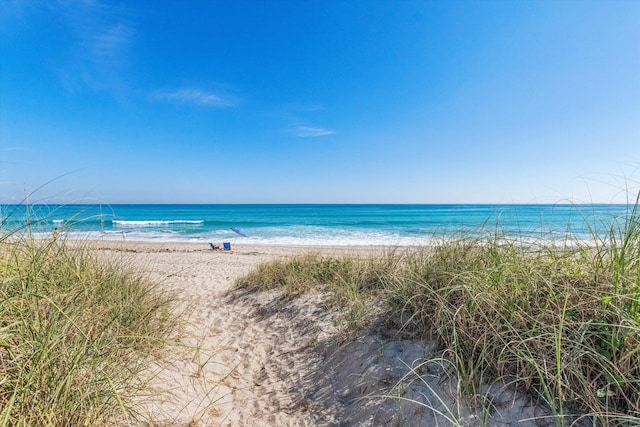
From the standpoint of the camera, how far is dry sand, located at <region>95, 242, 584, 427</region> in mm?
2234

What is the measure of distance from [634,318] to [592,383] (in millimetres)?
528

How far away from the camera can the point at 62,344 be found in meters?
1.93

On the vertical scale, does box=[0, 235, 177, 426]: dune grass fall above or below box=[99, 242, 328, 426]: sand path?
above

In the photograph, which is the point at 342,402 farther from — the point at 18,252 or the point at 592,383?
the point at 18,252

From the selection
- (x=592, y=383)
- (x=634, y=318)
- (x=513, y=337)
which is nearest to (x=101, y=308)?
(x=513, y=337)

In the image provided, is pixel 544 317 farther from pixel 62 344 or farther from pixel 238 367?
pixel 62 344

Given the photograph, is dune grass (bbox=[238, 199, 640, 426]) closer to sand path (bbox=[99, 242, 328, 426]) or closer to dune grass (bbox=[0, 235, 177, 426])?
sand path (bbox=[99, 242, 328, 426])

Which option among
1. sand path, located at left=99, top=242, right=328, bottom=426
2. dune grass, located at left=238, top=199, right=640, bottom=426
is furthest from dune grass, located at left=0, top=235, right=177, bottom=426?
dune grass, located at left=238, top=199, right=640, bottom=426

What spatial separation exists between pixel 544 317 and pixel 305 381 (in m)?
2.46

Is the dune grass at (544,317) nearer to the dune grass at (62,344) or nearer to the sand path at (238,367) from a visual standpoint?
the sand path at (238,367)

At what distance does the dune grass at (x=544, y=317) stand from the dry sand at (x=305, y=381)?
19 centimetres

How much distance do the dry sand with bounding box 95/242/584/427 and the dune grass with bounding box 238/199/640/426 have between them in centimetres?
19

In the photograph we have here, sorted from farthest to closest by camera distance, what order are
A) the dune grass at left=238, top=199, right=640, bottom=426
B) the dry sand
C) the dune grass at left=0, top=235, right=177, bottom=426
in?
the dry sand
the dune grass at left=238, top=199, right=640, bottom=426
the dune grass at left=0, top=235, right=177, bottom=426

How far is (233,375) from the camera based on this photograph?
340 centimetres
